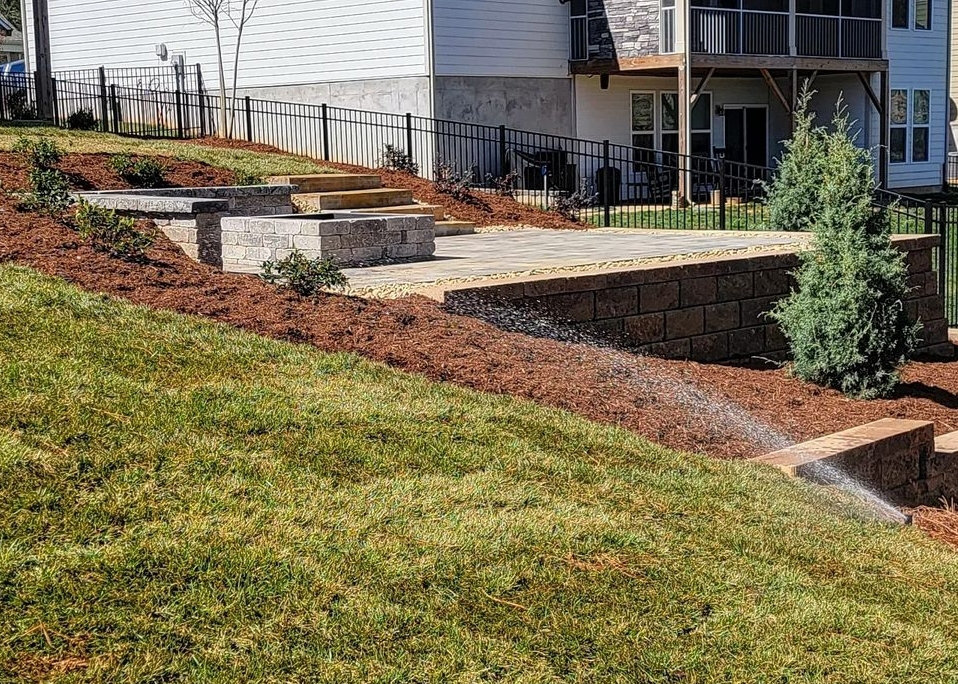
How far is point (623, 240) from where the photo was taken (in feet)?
47.0

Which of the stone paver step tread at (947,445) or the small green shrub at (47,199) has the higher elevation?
the small green shrub at (47,199)

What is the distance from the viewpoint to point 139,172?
1543 cm

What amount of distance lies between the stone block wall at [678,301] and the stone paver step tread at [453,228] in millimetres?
5908

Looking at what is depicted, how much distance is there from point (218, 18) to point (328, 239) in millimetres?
16711

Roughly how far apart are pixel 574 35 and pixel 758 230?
1274 cm

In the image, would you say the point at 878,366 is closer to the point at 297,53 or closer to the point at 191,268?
the point at 191,268

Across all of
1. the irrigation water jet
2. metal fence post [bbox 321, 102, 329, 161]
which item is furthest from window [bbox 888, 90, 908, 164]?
the irrigation water jet

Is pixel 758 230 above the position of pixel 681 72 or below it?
below

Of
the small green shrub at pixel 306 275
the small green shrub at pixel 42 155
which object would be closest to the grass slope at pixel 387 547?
the small green shrub at pixel 306 275

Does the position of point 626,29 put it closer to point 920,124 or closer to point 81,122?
point 81,122

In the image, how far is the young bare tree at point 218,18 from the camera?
23.9 m

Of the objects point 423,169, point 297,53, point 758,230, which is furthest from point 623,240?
point 297,53

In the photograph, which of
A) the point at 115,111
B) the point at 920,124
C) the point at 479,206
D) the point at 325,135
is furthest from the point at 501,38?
the point at 920,124

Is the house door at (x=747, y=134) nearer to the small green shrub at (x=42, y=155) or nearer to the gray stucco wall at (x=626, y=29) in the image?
the gray stucco wall at (x=626, y=29)
